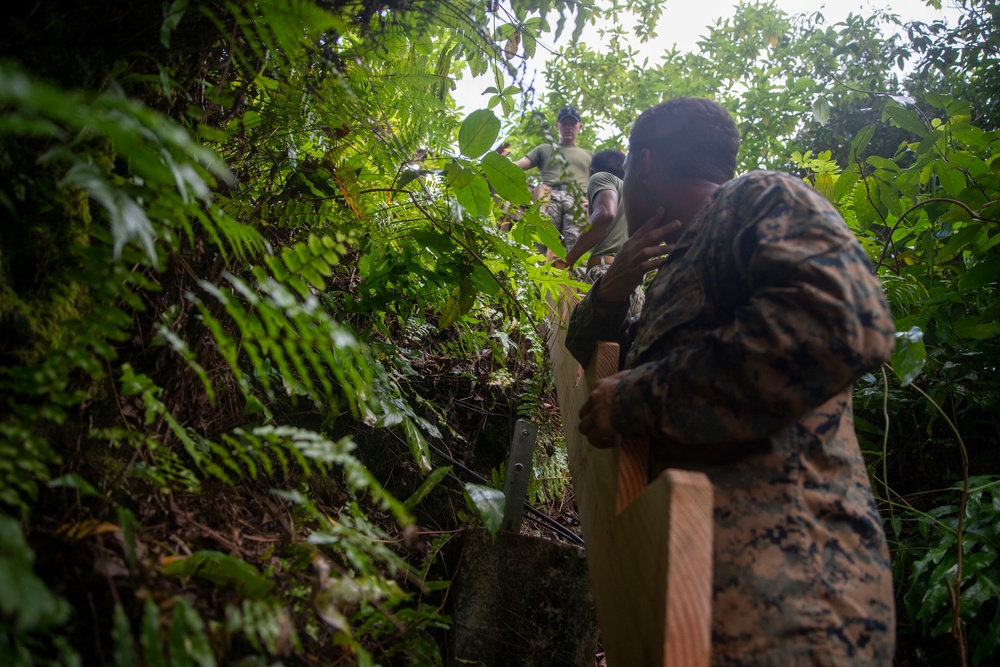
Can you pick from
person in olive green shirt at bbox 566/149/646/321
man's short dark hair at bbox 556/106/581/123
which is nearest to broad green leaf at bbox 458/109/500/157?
person in olive green shirt at bbox 566/149/646/321

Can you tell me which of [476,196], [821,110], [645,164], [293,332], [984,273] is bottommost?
[293,332]

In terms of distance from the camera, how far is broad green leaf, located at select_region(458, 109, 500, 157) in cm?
211

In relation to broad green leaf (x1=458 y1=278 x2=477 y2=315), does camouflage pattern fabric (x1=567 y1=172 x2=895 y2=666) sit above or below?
below

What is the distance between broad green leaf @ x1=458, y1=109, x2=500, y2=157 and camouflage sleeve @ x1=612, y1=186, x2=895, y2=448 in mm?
990

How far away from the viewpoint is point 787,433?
4.63 feet

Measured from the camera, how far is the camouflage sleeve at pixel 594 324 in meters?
2.21

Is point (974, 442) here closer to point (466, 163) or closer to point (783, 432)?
point (783, 432)

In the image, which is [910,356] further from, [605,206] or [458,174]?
[605,206]

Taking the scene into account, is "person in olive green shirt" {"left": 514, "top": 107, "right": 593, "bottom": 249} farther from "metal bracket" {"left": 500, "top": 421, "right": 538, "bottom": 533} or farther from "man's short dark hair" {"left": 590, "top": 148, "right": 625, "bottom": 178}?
"metal bracket" {"left": 500, "top": 421, "right": 538, "bottom": 533}

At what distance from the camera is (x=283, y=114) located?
223cm

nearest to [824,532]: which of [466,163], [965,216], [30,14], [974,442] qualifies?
[466,163]

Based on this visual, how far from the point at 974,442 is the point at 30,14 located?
14.3ft

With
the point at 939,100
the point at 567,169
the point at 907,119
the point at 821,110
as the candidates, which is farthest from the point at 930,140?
the point at 567,169

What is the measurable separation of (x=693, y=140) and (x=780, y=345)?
3.28 ft
